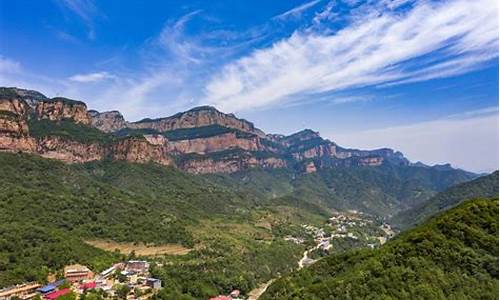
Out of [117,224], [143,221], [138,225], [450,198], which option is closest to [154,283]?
[138,225]

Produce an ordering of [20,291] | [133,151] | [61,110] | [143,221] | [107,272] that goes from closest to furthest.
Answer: [20,291], [107,272], [143,221], [133,151], [61,110]

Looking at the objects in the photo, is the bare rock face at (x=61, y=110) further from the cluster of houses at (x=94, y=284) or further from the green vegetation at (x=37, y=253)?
the cluster of houses at (x=94, y=284)

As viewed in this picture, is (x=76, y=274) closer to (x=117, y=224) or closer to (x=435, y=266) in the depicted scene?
(x=117, y=224)

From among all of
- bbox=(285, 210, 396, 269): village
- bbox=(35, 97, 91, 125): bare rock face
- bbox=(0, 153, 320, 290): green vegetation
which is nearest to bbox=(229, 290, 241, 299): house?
bbox=(0, 153, 320, 290): green vegetation

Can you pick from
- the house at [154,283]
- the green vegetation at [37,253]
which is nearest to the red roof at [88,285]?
the green vegetation at [37,253]

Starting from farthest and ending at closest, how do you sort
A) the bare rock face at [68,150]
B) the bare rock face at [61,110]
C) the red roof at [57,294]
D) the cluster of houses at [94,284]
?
the bare rock face at [61,110], the bare rock face at [68,150], the cluster of houses at [94,284], the red roof at [57,294]

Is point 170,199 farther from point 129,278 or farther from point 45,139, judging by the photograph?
point 129,278

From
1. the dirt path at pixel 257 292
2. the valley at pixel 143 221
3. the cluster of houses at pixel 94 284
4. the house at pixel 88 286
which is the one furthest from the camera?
the dirt path at pixel 257 292
